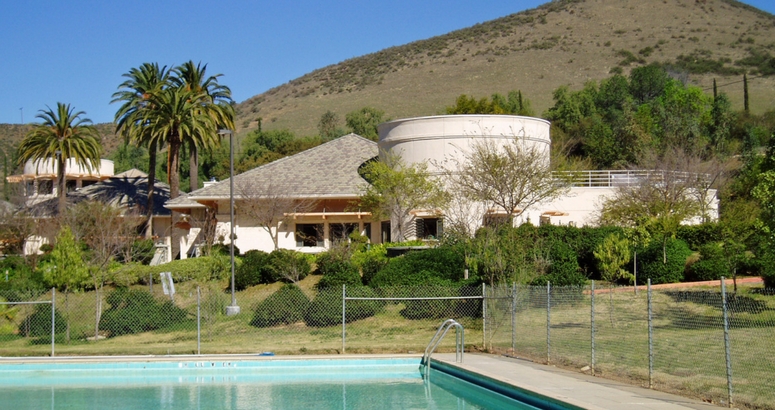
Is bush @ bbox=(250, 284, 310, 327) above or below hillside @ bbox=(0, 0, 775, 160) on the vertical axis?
below

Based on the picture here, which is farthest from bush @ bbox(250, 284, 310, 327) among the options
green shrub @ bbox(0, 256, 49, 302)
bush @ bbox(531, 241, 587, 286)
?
bush @ bbox(531, 241, 587, 286)

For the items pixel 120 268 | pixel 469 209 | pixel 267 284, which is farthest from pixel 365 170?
pixel 120 268

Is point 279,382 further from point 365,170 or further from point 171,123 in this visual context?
point 171,123

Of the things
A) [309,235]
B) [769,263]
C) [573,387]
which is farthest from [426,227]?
[573,387]

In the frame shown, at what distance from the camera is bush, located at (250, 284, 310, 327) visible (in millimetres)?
23438

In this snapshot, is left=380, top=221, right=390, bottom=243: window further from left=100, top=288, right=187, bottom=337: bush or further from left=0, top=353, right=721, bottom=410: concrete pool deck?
left=0, top=353, right=721, bottom=410: concrete pool deck

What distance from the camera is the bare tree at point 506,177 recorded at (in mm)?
33531

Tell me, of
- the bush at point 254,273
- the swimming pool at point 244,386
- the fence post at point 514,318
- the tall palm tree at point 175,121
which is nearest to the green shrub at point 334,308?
the swimming pool at point 244,386

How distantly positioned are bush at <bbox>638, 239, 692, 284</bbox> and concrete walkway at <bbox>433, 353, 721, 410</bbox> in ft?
38.9

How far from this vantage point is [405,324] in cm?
2377

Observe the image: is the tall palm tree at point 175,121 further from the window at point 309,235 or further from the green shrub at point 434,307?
the green shrub at point 434,307

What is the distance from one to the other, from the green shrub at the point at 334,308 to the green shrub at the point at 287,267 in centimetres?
771

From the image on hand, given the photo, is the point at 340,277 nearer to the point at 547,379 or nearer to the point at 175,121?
the point at 547,379

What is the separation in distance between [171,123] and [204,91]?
5931 mm
